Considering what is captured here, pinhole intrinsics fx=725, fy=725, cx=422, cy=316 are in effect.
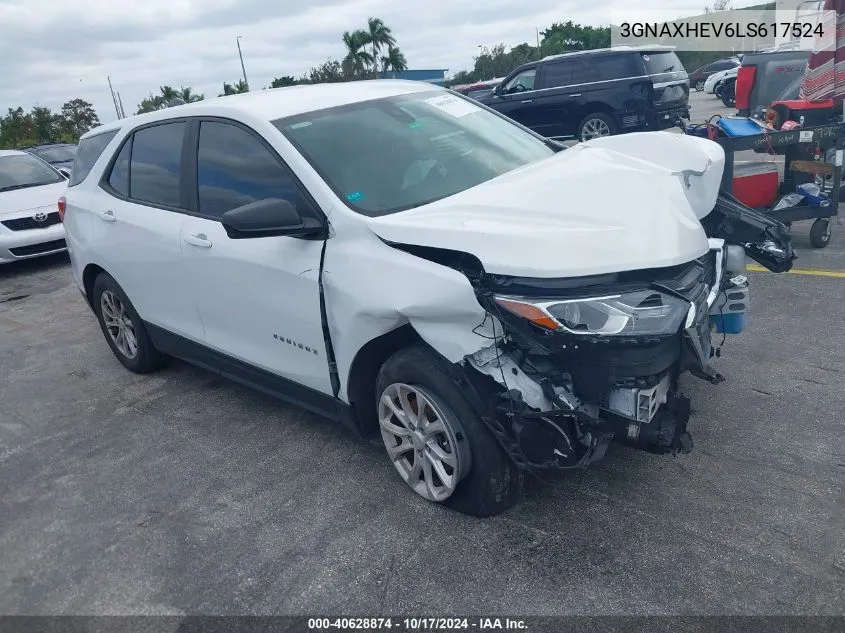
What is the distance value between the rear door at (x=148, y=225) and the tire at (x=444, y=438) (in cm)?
161

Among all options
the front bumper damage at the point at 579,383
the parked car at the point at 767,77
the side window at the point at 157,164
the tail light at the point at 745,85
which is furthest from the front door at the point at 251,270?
the tail light at the point at 745,85

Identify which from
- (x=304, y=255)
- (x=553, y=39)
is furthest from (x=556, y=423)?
(x=553, y=39)

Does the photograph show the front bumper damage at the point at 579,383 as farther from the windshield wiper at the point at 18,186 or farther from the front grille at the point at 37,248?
the windshield wiper at the point at 18,186

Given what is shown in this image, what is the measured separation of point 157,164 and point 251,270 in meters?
1.33

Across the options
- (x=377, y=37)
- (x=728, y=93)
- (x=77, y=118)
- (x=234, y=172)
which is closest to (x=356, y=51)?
(x=377, y=37)

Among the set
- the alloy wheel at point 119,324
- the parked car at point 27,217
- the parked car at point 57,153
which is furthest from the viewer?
the parked car at point 57,153

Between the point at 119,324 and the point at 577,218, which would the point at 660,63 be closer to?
the point at 119,324

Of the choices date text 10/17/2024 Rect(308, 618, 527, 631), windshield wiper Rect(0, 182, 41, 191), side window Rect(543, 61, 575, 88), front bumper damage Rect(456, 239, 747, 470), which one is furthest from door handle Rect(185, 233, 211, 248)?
side window Rect(543, 61, 575, 88)

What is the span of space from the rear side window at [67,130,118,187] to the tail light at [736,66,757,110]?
12726 millimetres

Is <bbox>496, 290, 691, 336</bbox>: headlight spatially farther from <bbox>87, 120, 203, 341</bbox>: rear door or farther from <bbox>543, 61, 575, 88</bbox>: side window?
<bbox>543, 61, 575, 88</bbox>: side window

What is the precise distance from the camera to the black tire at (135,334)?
4.95 metres

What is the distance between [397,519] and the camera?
3240mm

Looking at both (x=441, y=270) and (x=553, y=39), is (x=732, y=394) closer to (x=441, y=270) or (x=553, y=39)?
(x=441, y=270)

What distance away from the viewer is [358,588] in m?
2.83
